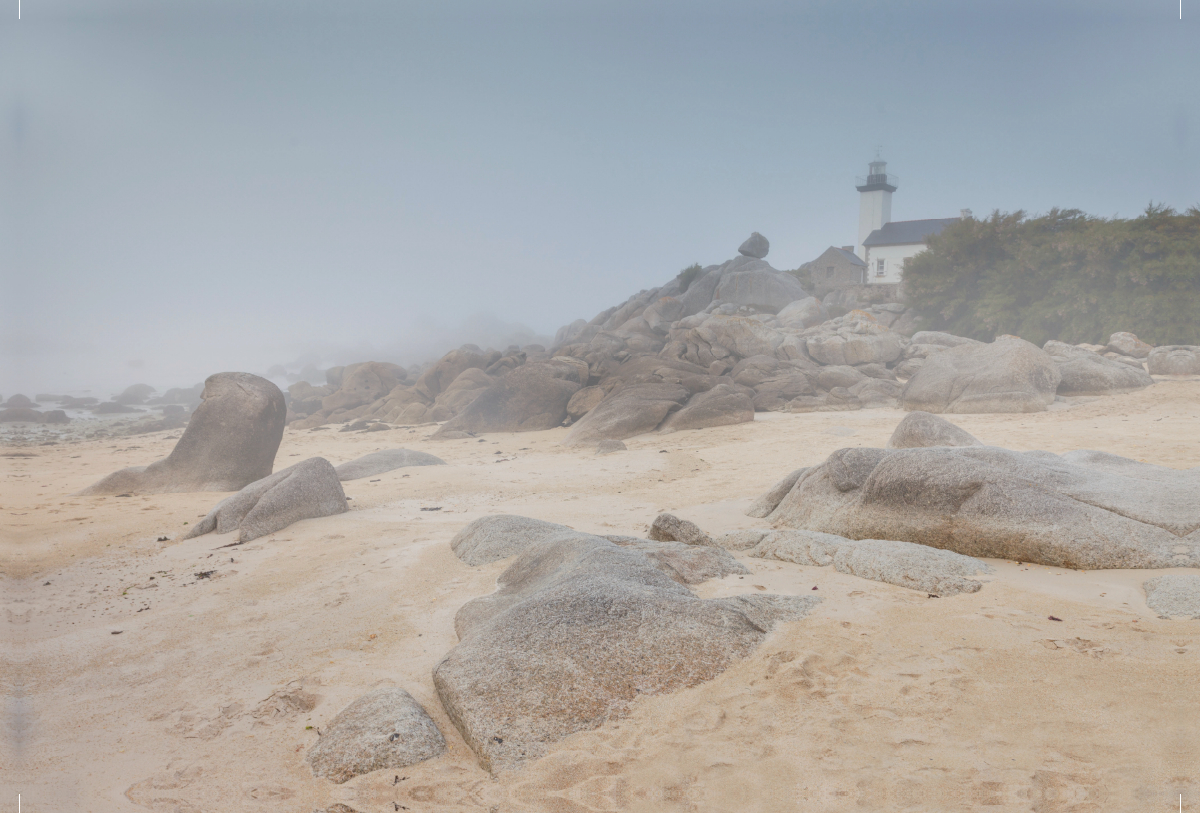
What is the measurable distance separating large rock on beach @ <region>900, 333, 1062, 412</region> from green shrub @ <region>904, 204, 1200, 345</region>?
46.2 ft

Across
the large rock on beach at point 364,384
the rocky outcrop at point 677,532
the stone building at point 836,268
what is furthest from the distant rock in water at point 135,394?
the stone building at point 836,268

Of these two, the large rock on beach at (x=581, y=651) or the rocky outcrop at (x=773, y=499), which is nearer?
the large rock on beach at (x=581, y=651)

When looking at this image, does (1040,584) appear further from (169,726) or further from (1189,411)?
(1189,411)

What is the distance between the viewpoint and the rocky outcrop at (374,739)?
2760 millimetres

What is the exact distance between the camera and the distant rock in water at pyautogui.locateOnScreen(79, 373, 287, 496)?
9.72 metres

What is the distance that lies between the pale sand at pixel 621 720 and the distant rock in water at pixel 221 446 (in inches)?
149

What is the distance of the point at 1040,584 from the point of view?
434 cm

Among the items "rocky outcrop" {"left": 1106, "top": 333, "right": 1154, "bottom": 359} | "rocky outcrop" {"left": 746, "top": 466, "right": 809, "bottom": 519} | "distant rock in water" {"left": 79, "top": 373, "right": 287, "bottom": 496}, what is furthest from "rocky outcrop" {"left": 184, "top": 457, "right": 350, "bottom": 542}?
"rocky outcrop" {"left": 1106, "top": 333, "right": 1154, "bottom": 359}

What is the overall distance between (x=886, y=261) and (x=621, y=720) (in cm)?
5253

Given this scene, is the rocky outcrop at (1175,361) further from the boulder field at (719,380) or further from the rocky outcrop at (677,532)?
the rocky outcrop at (677,532)

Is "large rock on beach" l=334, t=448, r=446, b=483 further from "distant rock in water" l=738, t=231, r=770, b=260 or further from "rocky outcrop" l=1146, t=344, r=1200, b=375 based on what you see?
"distant rock in water" l=738, t=231, r=770, b=260

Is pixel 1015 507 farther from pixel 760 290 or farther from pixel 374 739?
pixel 760 290

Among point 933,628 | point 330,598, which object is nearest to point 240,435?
point 330,598

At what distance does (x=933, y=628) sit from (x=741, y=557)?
5.59 ft
